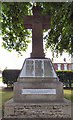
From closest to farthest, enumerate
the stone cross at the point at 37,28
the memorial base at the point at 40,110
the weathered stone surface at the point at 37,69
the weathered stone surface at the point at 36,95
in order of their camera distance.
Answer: the memorial base at the point at 40,110
the weathered stone surface at the point at 36,95
the weathered stone surface at the point at 37,69
the stone cross at the point at 37,28

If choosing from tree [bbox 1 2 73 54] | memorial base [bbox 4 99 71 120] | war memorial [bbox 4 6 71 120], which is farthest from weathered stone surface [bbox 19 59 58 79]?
tree [bbox 1 2 73 54]

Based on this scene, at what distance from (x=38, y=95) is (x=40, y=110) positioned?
58 centimetres

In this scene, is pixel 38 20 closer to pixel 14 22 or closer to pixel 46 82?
pixel 46 82

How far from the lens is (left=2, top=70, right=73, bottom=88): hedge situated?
64.2ft

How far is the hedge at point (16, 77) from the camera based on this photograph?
19562 mm

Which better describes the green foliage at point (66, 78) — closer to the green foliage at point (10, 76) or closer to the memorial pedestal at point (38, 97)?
the green foliage at point (10, 76)

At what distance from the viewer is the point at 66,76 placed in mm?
20281

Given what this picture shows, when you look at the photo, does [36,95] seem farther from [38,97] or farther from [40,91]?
[40,91]

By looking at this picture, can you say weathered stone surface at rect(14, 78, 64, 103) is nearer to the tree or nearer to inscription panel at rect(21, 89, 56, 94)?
inscription panel at rect(21, 89, 56, 94)

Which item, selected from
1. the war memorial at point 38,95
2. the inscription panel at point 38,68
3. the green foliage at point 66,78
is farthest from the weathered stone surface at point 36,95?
the green foliage at point 66,78

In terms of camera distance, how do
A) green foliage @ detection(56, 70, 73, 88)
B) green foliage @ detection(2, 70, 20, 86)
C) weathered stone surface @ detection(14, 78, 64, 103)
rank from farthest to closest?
1. green foliage @ detection(56, 70, 73, 88)
2. green foliage @ detection(2, 70, 20, 86)
3. weathered stone surface @ detection(14, 78, 64, 103)

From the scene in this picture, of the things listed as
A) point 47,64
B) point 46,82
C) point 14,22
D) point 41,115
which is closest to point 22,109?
point 41,115

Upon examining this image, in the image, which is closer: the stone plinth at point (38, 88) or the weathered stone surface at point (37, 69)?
the stone plinth at point (38, 88)

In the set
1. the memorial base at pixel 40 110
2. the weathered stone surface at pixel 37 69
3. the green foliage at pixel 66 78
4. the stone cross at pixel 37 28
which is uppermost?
the stone cross at pixel 37 28
